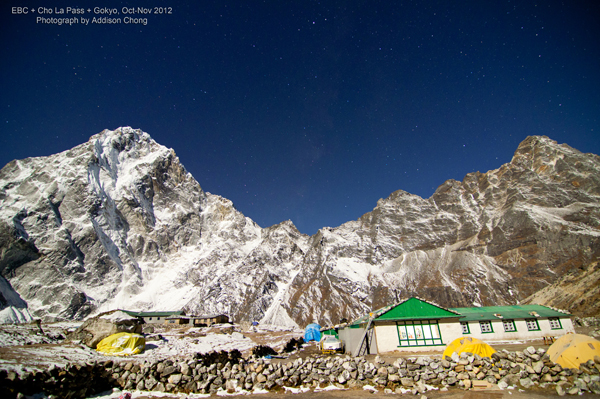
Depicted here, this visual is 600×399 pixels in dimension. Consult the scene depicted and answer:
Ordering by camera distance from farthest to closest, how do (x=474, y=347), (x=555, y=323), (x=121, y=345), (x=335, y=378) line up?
(x=555, y=323), (x=121, y=345), (x=474, y=347), (x=335, y=378)

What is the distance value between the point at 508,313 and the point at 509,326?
184 cm

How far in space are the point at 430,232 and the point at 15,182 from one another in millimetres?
203126

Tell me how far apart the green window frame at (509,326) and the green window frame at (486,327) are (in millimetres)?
1423

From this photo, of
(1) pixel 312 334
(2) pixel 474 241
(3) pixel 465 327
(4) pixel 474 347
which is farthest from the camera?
(2) pixel 474 241

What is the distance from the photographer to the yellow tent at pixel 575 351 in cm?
1248

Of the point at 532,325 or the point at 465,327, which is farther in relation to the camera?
the point at 532,325

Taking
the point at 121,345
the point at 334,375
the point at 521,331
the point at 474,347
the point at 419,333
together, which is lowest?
the point at 521,331

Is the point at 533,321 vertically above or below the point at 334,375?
below

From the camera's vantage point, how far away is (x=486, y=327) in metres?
31.9

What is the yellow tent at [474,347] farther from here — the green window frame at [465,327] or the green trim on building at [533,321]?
the green trim on building at [533,321]

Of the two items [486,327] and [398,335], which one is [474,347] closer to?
[398,335]

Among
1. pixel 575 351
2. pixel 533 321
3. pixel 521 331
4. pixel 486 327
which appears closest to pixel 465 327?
pixel 486 327

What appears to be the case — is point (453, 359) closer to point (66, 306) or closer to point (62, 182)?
point (66, 306)

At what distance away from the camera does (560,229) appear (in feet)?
325
